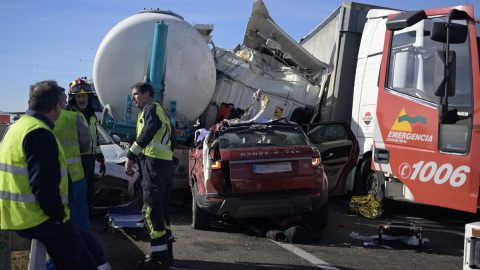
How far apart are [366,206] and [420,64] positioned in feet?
8.50

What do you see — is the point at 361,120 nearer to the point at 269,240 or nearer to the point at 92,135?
the point at 269,240

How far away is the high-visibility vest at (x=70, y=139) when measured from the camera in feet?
15.8

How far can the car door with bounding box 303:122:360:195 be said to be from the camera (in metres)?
8.48

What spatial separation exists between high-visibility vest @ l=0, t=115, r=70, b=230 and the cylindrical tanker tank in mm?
5856

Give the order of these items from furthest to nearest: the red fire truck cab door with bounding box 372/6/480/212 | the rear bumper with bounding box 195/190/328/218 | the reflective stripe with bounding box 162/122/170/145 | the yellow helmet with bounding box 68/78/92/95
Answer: the rear bumper with bounding box 195/190/328/218 → the red fire truck cab door with bounding box 372/6/480/212 → the yellow helmet with bounding box 68/78/92/95 → the reflective stripe with bounding box 162/122/170/145

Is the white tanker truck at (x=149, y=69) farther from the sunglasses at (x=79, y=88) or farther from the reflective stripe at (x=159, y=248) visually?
the reflective stripe at (x=159, y=248)

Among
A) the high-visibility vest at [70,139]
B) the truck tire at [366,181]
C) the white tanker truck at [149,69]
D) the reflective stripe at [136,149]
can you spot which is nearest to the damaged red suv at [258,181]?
the reflective stripe at [136,149]

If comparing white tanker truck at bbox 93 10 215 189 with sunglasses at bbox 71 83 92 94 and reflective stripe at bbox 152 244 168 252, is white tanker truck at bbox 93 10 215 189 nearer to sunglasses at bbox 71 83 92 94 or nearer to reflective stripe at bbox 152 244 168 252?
sunglasses at bbox 71 83 92 94

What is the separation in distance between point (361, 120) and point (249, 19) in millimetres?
4066

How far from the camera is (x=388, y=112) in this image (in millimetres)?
7383

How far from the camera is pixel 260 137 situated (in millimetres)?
7059

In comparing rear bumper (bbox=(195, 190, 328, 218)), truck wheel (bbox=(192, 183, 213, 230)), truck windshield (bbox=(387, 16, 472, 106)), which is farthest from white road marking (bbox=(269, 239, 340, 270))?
truck windshield (bbox=(387, 16, 472, 106))

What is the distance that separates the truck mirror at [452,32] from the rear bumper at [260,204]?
248 cm

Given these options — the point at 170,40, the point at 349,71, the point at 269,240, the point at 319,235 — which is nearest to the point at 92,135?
the point at 269,240
